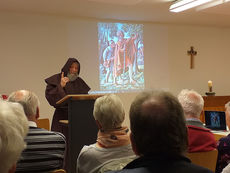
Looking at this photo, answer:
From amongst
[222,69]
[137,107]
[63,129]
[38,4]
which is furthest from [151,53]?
[137,107]

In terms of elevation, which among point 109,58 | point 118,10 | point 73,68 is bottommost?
point 73,68

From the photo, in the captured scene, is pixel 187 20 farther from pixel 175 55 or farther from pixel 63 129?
pixel 63 129

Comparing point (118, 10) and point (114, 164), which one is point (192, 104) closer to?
point (114, 164)

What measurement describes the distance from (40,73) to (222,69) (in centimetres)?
509

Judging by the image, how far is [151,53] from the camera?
7.30 metres

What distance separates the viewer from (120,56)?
6.86 m

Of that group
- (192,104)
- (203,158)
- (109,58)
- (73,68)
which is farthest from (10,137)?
(109,58)

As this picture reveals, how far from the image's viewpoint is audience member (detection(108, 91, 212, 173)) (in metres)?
1.03

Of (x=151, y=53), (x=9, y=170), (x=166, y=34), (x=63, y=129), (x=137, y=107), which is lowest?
(x=63, y=129)

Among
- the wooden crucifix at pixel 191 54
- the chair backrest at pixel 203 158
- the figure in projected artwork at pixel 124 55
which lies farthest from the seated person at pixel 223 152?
the wooden crucifix at pixel 191 54

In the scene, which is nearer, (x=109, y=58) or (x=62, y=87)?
(x=62, y=87)

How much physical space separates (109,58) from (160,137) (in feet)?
18.9

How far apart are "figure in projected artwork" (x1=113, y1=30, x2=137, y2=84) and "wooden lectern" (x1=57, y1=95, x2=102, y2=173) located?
374 centimetres

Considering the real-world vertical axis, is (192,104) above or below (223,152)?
above
